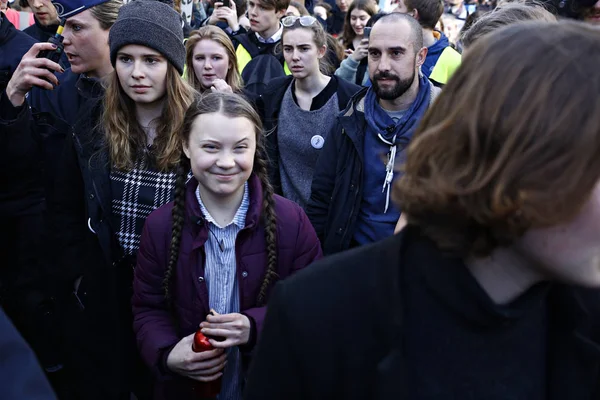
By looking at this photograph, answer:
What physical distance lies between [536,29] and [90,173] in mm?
2208

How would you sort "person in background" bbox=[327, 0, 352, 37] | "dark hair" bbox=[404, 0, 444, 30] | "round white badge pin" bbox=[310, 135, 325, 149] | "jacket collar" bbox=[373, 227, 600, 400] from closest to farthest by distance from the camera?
"jacket collar" bbox=[373, 227, 600, 400] → "round white badge pin" bbox=[310, 135, 325, 149] → "dark hair" bbox=[404, 0, 444, 30] → "person in background" bbox=[327, 0, 352, 37]

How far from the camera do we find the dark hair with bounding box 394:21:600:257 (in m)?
1.09

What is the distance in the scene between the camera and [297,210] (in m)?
2.84

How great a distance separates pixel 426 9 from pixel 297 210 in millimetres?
3104

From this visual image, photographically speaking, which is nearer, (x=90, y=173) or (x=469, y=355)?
(x=469, y=355)

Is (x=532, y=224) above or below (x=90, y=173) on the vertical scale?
above

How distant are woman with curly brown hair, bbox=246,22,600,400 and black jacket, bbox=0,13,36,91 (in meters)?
3.46

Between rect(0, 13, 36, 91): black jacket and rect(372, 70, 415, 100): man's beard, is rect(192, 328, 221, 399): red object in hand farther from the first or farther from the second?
rect(0, 13, 36, 91): black jacket

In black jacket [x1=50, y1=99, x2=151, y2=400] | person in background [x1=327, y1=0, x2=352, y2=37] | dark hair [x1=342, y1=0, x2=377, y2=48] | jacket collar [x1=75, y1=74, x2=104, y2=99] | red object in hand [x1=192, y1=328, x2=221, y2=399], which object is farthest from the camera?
person in background [x1=327, y1=0, x2=352, y2=37]

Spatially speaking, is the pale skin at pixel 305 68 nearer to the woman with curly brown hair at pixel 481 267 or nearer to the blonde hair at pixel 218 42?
the blonde hair at pixel 218 42

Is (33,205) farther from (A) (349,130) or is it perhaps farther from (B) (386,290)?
(B) (386,290)

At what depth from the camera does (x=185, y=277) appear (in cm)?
262

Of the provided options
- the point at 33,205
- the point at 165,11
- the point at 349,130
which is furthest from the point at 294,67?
the point at 33,205

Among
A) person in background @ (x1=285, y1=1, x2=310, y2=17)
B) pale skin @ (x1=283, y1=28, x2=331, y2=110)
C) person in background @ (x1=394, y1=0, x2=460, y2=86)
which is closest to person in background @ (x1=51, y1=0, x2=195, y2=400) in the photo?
pale skin @ (x1=283, y1=28, x2=331, y2=110)
